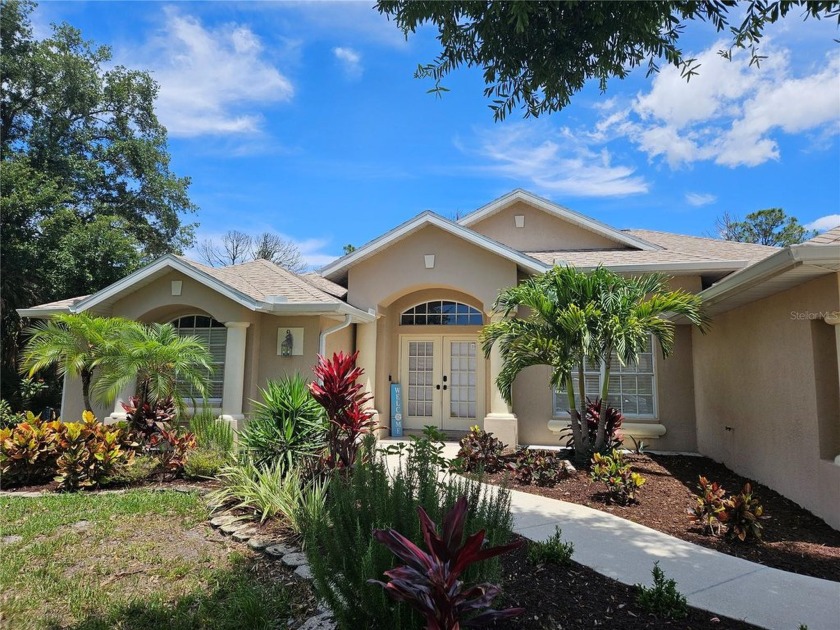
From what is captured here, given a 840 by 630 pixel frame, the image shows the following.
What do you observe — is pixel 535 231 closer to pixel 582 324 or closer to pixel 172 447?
pixel 582 324

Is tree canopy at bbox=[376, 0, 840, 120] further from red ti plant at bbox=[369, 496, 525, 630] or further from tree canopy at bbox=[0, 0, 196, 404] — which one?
tree canopy at bbox=[0, 0, 196, 404]

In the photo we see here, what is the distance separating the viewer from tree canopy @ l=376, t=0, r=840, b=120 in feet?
13.9

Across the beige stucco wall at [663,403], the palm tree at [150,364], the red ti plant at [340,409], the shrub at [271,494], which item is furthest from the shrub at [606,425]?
the palm tree at [150,364]

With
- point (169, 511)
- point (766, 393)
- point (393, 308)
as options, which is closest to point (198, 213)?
point (393, 308)

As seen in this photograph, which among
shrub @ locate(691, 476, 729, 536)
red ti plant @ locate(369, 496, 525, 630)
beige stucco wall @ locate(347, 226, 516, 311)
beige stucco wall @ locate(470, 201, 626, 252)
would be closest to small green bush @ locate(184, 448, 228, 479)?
beige stucco wall @ locate(347, 226, 516, 311)

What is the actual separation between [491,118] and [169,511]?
596 centimetres

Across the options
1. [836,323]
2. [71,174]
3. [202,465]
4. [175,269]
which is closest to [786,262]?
[836,323]

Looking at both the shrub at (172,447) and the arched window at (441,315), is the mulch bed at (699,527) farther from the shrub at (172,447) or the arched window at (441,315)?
the arched window at (441,315)

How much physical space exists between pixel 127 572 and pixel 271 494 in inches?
62.4

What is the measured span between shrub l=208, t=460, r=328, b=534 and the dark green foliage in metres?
1.23

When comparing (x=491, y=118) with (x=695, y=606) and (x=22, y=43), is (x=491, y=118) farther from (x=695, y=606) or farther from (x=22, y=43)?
(x=22, y=43)

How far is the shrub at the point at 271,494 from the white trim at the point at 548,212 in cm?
829

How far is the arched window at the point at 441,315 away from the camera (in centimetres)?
1283

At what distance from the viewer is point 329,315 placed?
1088 centimetres
